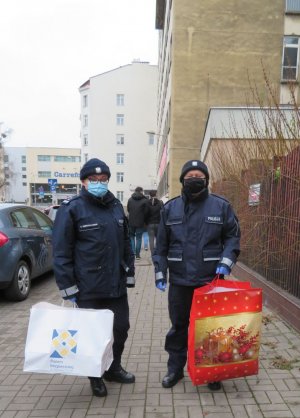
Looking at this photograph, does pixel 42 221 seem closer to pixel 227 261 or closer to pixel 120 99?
pixel 227 261

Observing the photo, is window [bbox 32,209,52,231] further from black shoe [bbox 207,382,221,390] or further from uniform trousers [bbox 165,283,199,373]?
black shoe [bbox 207,382,221,390]

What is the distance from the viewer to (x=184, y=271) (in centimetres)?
309

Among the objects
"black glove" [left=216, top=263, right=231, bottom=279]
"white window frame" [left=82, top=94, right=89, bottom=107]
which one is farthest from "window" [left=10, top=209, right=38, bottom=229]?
"white window frame" [left=82, top=94, right=89, bottom=107]

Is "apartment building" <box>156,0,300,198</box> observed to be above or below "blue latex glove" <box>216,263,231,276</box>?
above

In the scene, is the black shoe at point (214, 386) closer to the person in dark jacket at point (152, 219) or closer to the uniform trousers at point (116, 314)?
the uniform trousers at point (116, 314)

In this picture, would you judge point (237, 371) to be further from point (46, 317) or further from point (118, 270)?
point (46, 317)

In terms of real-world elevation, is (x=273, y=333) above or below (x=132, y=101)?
below

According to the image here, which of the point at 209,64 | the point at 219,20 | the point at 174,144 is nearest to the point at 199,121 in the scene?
the point at 174,144

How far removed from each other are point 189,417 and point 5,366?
1.89 metres

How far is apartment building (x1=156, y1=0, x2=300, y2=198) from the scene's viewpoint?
63.6 feet

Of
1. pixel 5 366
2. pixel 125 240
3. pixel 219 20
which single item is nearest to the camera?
pixel 125 240

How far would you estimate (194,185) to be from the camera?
3.08 meters

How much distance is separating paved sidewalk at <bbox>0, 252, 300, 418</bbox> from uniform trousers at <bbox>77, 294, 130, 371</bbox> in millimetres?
268

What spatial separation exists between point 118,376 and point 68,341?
0.79 meters
